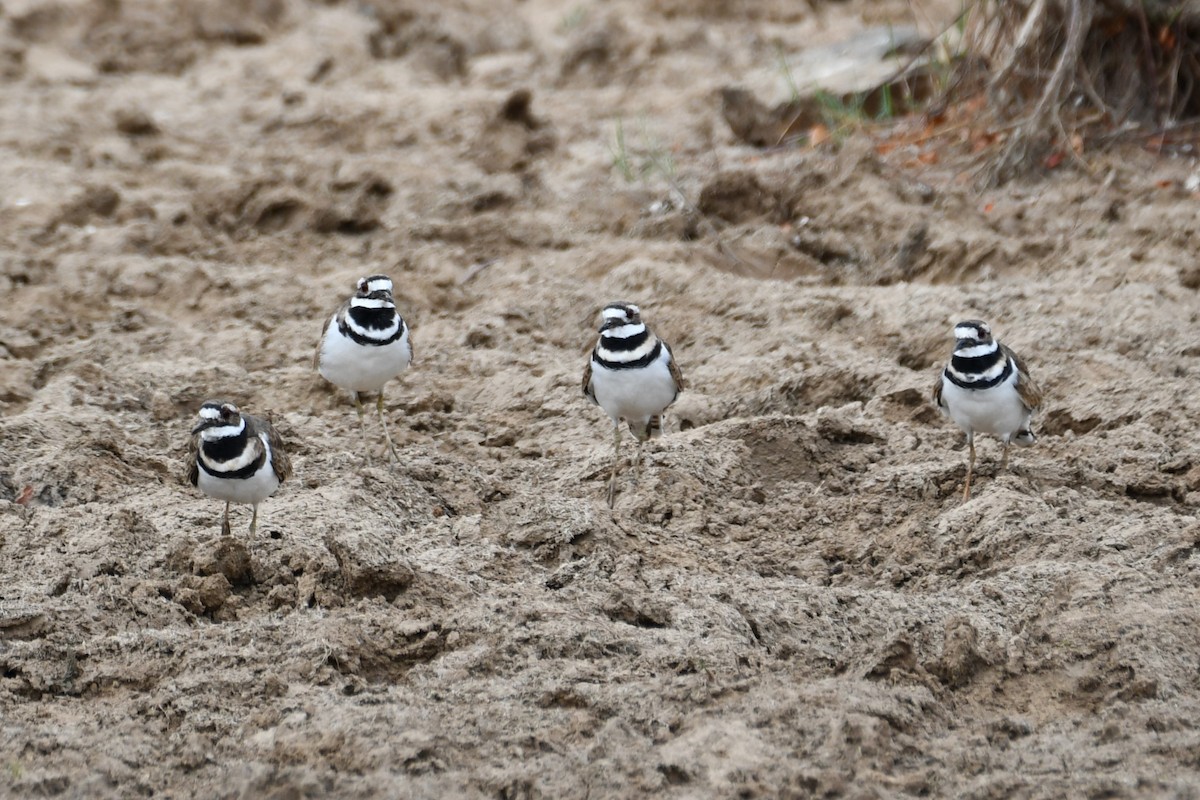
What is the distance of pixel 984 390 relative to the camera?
5.78 metres

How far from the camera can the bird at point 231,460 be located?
5.30m

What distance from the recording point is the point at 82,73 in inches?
489

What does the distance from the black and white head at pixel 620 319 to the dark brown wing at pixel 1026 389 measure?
1487mm

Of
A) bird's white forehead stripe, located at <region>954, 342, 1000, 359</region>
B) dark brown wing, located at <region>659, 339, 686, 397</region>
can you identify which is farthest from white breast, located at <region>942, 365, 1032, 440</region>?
dark brown wing, located at <region>659, 339, 686, 397</region>

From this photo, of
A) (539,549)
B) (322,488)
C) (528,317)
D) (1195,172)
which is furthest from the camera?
(1195,172)

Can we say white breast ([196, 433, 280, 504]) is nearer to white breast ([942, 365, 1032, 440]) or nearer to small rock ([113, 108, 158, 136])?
white breast ([942, 365, 1032, 440])

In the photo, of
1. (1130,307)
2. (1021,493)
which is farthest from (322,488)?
(1130,307)

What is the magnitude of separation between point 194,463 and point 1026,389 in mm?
3212

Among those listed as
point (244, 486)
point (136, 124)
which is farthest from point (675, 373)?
point (136, 124)

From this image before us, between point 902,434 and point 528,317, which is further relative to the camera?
point 528,317

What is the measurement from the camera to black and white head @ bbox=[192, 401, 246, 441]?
5402 millimetres

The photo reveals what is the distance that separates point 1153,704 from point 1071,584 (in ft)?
2.41

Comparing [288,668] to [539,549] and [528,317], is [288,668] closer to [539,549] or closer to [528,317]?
[539,549]

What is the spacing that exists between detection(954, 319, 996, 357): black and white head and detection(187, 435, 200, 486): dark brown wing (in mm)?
2927
